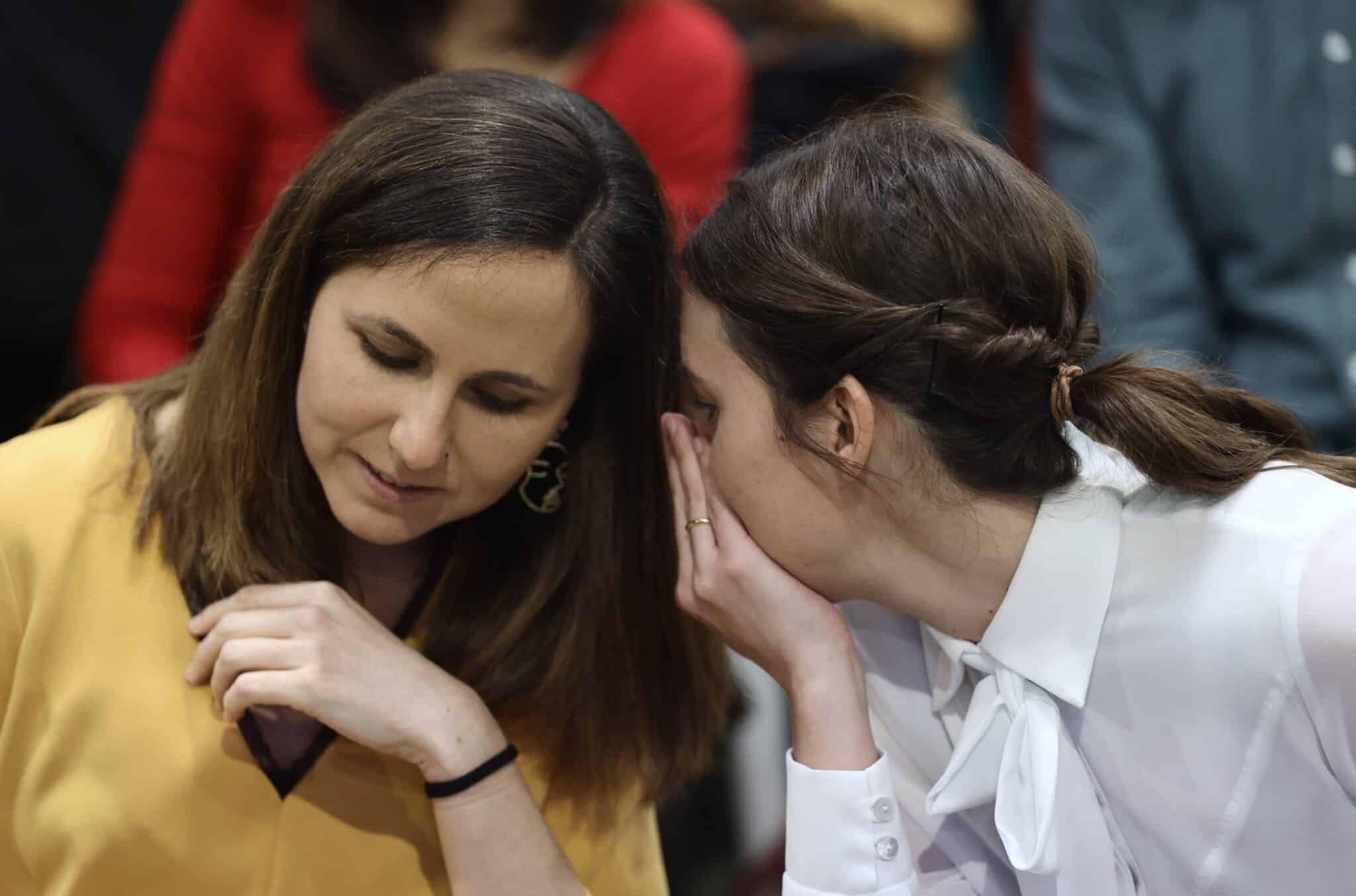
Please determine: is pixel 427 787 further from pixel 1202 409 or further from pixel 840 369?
pixel 1202 409

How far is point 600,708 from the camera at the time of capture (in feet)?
5.87

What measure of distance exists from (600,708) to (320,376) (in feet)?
1.63

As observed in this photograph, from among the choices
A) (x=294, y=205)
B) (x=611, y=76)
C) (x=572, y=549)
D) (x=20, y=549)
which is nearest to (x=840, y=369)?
(x=572, y=549)

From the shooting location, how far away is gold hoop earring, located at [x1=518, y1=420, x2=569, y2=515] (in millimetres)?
1756

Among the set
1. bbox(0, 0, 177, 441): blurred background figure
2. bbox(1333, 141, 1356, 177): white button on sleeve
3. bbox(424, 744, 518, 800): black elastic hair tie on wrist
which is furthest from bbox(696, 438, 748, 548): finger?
bbox(0, 0, 177, 441): blurred background figure

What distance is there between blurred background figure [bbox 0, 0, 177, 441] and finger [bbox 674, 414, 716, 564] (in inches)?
54.5

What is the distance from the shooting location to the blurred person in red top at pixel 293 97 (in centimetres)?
238

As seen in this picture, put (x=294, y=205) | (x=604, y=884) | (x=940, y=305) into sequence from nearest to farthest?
(x=940, y=305), (x=294, y=205), (x=604, y=884)

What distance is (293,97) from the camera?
2389mm

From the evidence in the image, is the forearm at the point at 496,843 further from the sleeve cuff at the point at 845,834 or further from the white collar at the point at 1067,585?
the white collar at the point at 1067,585

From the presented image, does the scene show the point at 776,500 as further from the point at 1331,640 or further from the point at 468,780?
the point at 1331,640

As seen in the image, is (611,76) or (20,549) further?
(611,76)

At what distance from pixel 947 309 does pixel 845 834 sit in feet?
1.69

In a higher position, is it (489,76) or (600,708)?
(489,76)
